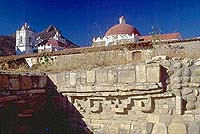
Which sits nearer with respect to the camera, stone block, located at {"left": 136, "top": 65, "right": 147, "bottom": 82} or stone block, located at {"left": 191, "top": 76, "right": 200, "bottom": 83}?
stone block, located at {"left": 191, "top": 76, "right": 200, "bottom": 83}

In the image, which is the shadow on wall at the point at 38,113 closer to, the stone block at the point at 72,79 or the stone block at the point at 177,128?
the stone block at the point at 72,79

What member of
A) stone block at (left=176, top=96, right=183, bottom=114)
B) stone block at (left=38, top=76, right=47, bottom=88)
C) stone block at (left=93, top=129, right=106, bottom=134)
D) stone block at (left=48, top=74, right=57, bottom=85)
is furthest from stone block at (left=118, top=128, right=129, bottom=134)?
stone block at (left=38, top=76, right=47, bottom=88)

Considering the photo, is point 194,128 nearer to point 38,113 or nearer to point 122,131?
point 122,131

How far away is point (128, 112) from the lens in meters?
5.29

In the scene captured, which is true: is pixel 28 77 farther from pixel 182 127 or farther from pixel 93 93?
pixel 182 127

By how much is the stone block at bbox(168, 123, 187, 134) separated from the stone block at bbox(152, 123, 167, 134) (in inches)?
3.5

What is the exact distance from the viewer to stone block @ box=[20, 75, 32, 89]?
17.3 ft

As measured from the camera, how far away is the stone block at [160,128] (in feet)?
16.6

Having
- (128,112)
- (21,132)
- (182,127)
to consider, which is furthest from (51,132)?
(182,127)

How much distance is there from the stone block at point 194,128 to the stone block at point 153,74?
0.93 metres

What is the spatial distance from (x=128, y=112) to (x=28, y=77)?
1988mm

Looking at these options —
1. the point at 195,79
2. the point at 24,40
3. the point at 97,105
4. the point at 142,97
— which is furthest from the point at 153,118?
the point at 24,40

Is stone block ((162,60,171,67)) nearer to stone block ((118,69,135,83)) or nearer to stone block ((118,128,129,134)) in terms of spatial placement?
stone block ((118,69,135,83))

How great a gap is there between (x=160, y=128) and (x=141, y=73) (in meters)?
1.03
